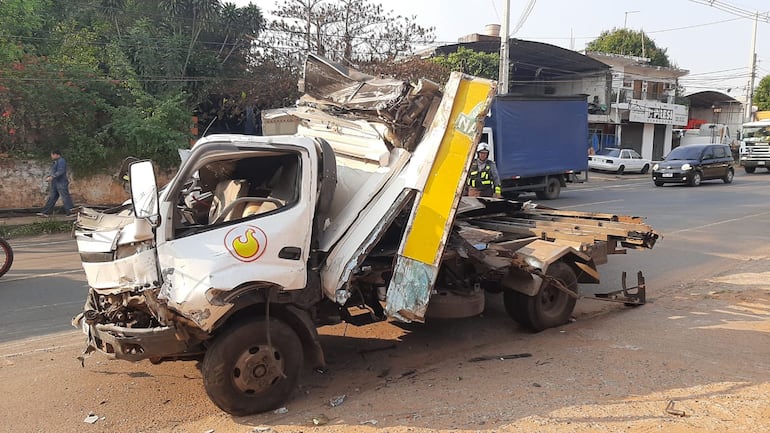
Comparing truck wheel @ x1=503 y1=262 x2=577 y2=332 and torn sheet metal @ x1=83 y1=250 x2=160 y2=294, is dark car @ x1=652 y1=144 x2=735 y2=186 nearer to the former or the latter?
truck wheel @ x1=503 y1=262 x2=577 y2=332

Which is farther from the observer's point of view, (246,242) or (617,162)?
(617,162)

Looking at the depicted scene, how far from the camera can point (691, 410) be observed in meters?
4.00

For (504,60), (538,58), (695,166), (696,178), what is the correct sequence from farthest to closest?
(538,58) < (696,178) < (695,166) < (504,60)

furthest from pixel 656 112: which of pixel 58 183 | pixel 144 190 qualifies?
pixel 144 190

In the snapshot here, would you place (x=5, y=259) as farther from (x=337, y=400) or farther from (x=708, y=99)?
(x=708, y=99)

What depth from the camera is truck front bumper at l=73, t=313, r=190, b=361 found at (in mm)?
3781

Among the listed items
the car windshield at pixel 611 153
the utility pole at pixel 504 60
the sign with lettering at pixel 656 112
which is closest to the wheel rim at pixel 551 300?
the utility pole at pixel 504 60

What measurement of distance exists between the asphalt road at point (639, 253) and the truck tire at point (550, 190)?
362mm

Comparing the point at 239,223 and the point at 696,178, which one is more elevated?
the point at 239,223

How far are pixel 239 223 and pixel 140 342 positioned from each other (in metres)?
0.99

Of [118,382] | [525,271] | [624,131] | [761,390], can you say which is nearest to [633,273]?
[525,271]

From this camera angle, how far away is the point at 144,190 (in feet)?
12.7

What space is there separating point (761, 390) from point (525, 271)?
211cm

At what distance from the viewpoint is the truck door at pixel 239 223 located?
374 centimetres
